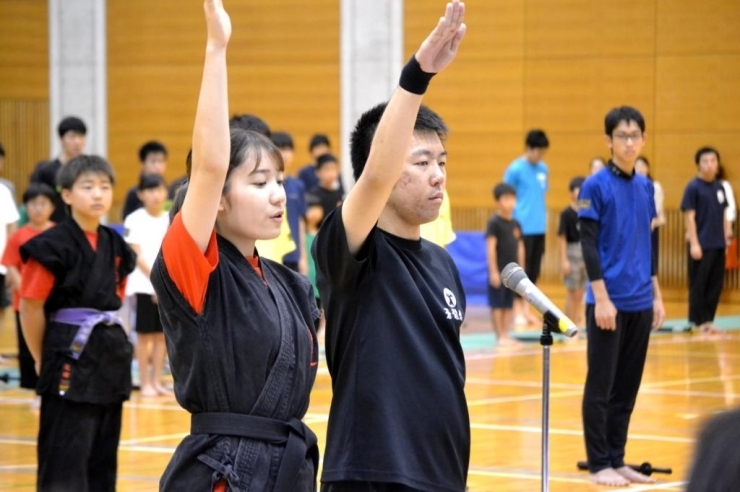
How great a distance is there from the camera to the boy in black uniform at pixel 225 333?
10.2ft

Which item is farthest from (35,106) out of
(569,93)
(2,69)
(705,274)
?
(705,274)

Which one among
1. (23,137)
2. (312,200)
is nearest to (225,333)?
(312,200)

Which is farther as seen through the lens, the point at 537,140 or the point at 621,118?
the point at 537,140

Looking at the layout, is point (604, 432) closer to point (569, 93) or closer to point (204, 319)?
point (204, 319)

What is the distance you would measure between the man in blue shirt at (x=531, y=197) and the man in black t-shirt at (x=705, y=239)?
174 centimetres

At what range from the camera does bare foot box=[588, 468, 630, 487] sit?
7.19 metres

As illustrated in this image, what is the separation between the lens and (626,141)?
7324 millimetres

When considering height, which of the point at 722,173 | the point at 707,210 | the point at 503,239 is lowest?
the point at 503,239

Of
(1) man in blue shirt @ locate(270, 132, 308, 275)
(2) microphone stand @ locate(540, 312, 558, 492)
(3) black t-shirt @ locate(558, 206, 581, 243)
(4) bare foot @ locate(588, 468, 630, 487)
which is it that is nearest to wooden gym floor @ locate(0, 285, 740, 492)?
(4) bare foot @ locate(588, 468, 630, 487)

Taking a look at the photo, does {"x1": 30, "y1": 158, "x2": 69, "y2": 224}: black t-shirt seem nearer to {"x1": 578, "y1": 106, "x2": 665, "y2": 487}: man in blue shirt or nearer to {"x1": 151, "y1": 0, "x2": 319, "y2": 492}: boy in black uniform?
{"x1": 578, "y1": 106, "x2": 665, "y2": 487}: man in blue shirt

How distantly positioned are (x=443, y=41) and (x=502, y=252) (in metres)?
11.0

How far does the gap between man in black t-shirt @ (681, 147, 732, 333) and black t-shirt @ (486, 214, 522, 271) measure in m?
2.35

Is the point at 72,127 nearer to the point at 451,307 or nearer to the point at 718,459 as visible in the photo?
the point at 451,307

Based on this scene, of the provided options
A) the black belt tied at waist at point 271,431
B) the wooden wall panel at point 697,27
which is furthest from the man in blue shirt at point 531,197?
the black belt tied at waist at point 271,431
